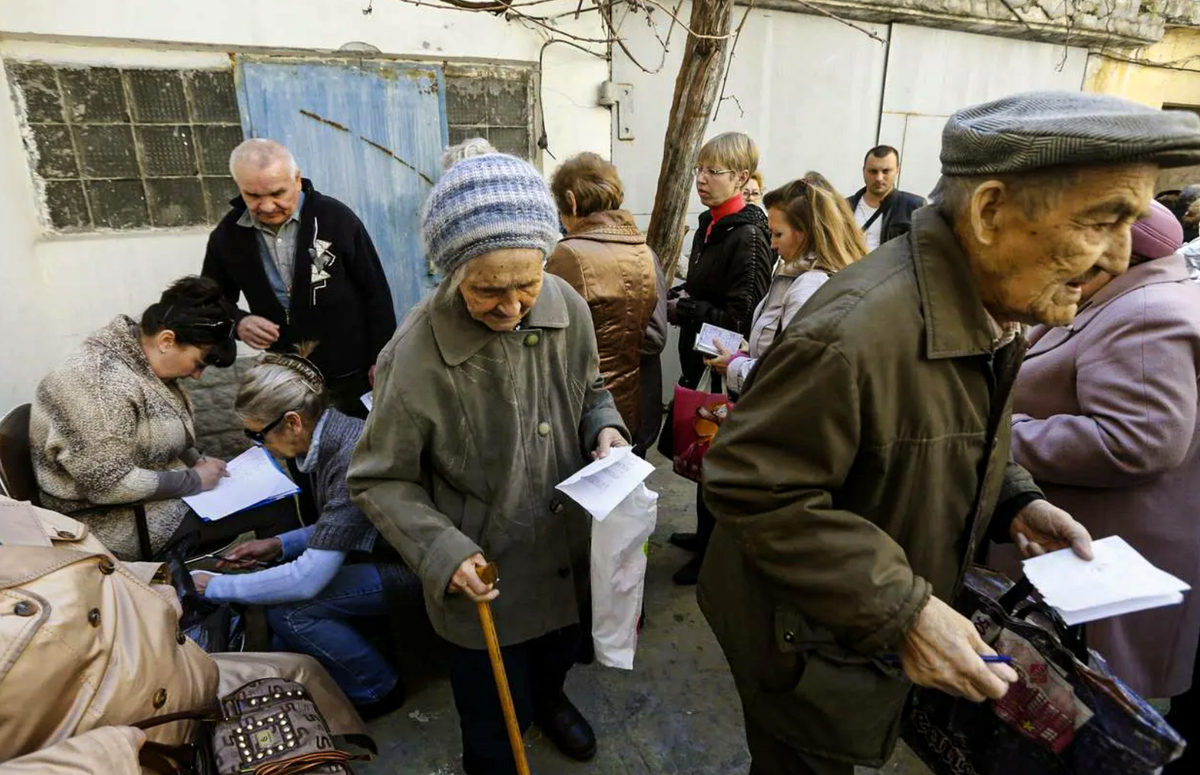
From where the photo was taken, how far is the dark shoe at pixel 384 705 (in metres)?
2.48

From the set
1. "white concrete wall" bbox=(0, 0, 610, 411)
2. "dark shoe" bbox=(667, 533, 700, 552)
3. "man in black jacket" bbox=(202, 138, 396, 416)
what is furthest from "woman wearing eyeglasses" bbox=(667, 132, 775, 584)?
"white concrete wall" bbox=(0, 0, 610, 411)

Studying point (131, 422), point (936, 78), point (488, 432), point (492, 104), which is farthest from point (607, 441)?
point (936, 78)

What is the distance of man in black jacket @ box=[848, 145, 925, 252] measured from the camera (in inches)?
189

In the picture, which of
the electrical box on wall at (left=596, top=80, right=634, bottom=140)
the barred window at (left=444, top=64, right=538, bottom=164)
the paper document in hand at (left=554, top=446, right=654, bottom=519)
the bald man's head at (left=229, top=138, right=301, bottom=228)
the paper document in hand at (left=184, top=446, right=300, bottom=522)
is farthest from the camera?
the electrical box on wall at (left=596, top=80, right=634, bottom=140)

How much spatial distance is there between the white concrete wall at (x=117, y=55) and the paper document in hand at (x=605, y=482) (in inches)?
141

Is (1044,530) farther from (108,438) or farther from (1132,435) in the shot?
(108,438)

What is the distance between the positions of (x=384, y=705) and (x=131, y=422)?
1.39 meters

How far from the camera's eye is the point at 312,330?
130 inches

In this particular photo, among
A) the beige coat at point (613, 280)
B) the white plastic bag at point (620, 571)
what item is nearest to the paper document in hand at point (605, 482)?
the white plastic bag at point (620, 571)

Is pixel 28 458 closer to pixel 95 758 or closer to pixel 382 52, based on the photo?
pixel 95 758

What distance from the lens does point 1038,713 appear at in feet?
4.40

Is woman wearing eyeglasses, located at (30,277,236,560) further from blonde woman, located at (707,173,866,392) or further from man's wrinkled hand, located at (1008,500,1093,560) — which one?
man's wrinkled hand, located at (1008,500,1093,560)

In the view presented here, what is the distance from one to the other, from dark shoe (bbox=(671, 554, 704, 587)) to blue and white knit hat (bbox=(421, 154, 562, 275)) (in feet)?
6.97

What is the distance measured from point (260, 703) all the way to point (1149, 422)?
2348 millimetres
